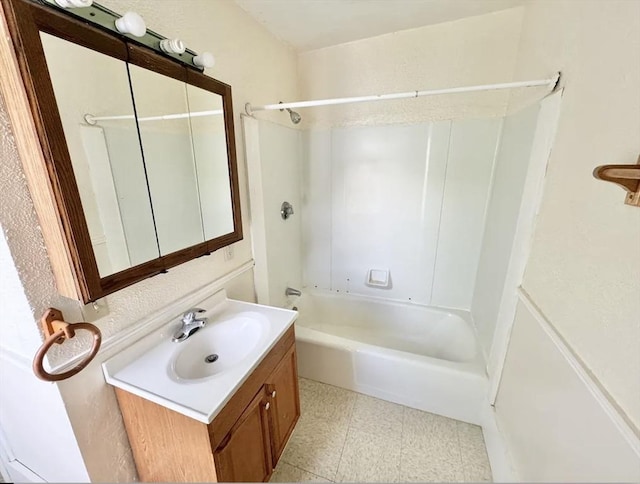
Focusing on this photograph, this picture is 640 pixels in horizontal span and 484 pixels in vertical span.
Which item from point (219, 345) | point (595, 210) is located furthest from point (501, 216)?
point (219, 345)

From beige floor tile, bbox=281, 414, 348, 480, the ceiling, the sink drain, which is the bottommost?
beige floor tile, bbox=281, 414, 348, 480

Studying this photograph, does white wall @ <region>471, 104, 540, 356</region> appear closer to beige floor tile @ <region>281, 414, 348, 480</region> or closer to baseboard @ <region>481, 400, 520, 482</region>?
baseboard @ <region>481, 400, 520, 482</region>

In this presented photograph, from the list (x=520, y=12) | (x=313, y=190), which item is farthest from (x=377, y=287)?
(x=520, y=12)

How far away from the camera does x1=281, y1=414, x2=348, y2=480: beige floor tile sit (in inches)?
51.4

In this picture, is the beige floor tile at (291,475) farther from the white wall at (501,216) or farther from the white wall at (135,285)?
the white wall at (501,216)

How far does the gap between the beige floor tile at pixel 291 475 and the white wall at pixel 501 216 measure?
122cm

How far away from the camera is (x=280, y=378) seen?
121 cm

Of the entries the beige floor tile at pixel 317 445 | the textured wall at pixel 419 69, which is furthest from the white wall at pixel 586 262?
the beige floor tile at pixel 317 445

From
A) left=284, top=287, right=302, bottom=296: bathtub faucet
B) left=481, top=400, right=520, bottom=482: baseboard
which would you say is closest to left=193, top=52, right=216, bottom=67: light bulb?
left=284, top=287, right=302, bottom=296: bathtub faucet

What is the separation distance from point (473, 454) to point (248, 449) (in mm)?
1193

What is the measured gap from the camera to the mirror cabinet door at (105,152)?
0.71 meters

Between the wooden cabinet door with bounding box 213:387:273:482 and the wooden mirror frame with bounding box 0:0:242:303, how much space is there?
2.17ft

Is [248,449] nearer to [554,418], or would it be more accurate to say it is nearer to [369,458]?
[369,458]

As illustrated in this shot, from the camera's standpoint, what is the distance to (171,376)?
901mm
